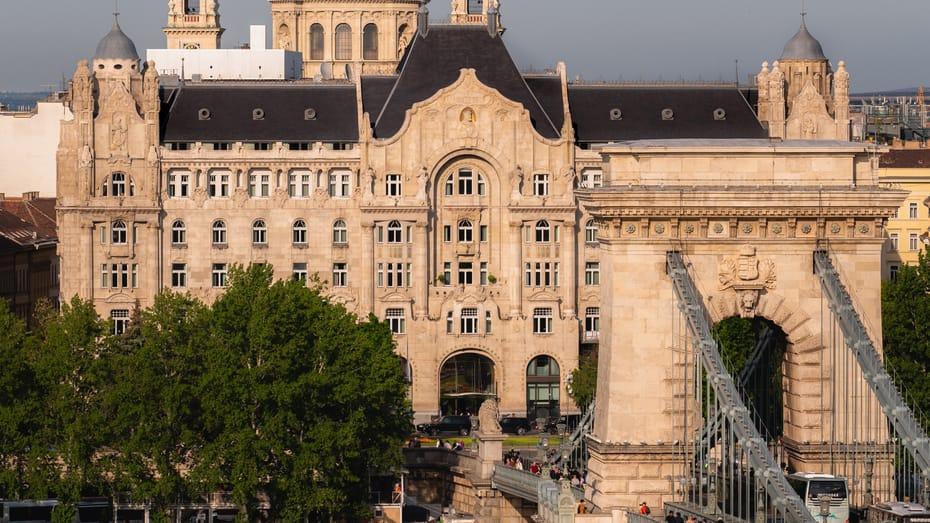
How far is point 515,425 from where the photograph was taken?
192 meters

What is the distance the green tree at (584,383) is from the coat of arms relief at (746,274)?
85.4 metres

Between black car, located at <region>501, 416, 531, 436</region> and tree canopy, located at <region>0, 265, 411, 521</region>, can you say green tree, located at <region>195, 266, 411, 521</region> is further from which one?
black car, located at <region>501, 416, 531, 436</region>

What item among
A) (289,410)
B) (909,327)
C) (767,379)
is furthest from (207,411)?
(767,379)

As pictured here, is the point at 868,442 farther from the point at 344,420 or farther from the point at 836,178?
the point at 344,420

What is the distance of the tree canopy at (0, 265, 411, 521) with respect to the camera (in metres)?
139

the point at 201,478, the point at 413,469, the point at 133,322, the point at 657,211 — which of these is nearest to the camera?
the point at 657,211

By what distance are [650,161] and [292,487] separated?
40823 millimetres

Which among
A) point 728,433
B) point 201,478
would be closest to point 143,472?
point 201,478

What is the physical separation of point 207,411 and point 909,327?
3726 cm

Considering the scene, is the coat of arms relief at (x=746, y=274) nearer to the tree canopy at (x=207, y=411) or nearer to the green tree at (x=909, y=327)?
the tree canopy at (x=207, y=411)

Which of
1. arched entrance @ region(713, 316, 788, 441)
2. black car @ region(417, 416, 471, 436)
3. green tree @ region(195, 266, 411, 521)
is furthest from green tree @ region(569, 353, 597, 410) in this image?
arched entrance @ region(713, 316, 788, 441)

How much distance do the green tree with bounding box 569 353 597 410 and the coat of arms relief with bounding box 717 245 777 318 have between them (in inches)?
3361

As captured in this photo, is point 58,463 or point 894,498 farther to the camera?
point 58,463

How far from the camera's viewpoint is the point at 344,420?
144 m
